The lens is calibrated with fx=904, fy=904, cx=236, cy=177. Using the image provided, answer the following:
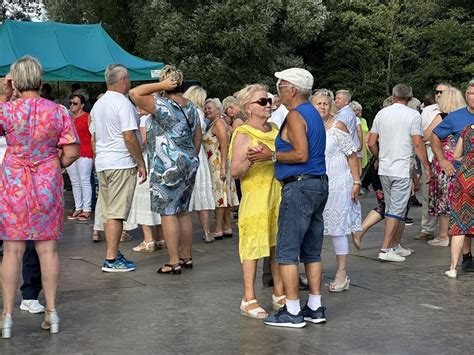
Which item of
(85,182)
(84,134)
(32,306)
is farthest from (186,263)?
(84,134)

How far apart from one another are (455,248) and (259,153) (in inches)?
119

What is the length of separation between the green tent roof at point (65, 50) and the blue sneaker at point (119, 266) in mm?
7445

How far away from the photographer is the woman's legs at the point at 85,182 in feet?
44.3

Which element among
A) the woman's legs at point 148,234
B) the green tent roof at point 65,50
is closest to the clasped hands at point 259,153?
the woman's legs at point 148,234

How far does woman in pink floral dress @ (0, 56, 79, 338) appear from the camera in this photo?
6.32 metres

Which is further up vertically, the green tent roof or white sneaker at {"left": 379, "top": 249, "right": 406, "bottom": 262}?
the green tent roof

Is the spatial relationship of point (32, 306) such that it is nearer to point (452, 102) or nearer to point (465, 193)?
point (465, 193)

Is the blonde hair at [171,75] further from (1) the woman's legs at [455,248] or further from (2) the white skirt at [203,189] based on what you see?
(1) the woman's legs at [455,248]

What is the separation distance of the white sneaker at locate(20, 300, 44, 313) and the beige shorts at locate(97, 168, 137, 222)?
181 centimetres

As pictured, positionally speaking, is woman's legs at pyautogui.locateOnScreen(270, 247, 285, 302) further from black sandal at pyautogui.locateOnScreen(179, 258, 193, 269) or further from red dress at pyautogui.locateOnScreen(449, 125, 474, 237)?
red dress at pyautogui.locateOnScreen(449, 125, 474, 237)

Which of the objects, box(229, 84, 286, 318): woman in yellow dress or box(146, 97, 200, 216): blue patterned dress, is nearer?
box(229, 84, 286, 318): woman in yellow dress

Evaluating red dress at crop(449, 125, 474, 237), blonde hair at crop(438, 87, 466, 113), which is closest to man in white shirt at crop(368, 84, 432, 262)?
blonde hair at crop(438, 87, 466, 113)

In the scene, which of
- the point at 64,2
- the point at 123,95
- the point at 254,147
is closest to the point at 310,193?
the point at 254,147

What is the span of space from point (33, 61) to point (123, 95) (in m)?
2.59
